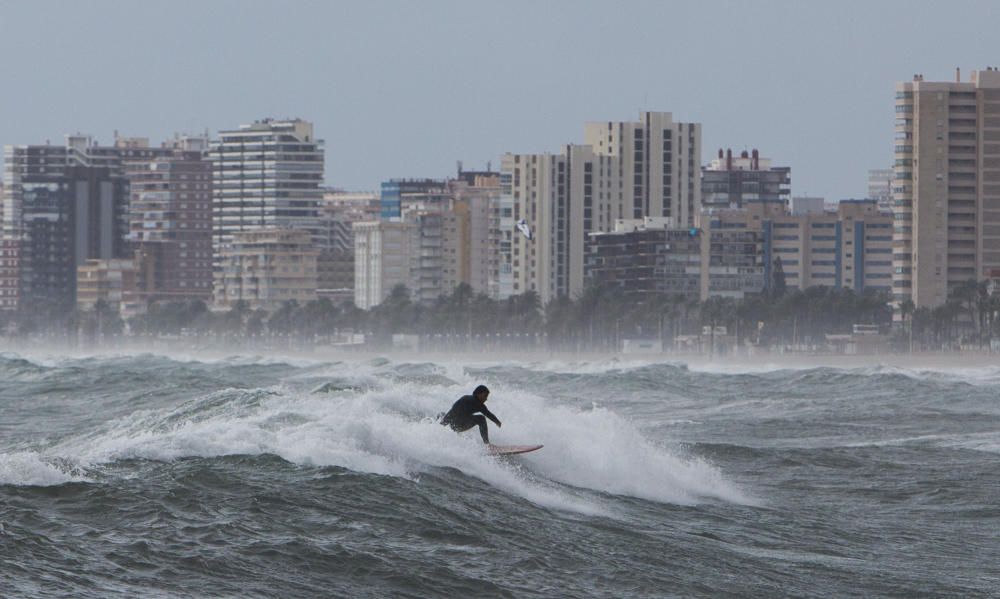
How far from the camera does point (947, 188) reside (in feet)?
573

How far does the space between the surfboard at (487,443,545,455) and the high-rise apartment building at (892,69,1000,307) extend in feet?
489

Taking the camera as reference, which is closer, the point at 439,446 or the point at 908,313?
the point at 439,446

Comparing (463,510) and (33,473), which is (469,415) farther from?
(33,473)

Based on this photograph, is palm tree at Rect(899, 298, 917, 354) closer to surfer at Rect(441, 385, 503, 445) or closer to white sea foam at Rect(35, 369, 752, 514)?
white sea foam at Rect(35, 369, 752, 514)

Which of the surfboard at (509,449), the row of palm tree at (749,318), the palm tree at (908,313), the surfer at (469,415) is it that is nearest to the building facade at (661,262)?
the row of palm tree at (749,318)

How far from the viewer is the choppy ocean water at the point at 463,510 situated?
1800cm

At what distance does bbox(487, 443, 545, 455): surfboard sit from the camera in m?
25.4

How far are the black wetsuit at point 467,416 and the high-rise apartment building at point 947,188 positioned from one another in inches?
5897

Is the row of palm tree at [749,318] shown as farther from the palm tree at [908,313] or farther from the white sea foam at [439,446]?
the white sea foam at [439,446]

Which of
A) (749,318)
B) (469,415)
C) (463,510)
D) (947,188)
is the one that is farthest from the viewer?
(749,318)

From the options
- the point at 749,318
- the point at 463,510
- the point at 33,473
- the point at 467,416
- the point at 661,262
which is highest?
the point at 661,262

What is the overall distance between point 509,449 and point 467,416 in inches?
28.8

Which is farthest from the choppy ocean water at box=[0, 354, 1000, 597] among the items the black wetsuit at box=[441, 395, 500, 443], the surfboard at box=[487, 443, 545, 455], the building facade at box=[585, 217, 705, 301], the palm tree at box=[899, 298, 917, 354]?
the building facade at box=[585, 217, 705, 301]

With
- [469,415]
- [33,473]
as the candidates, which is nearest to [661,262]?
[469,415]
